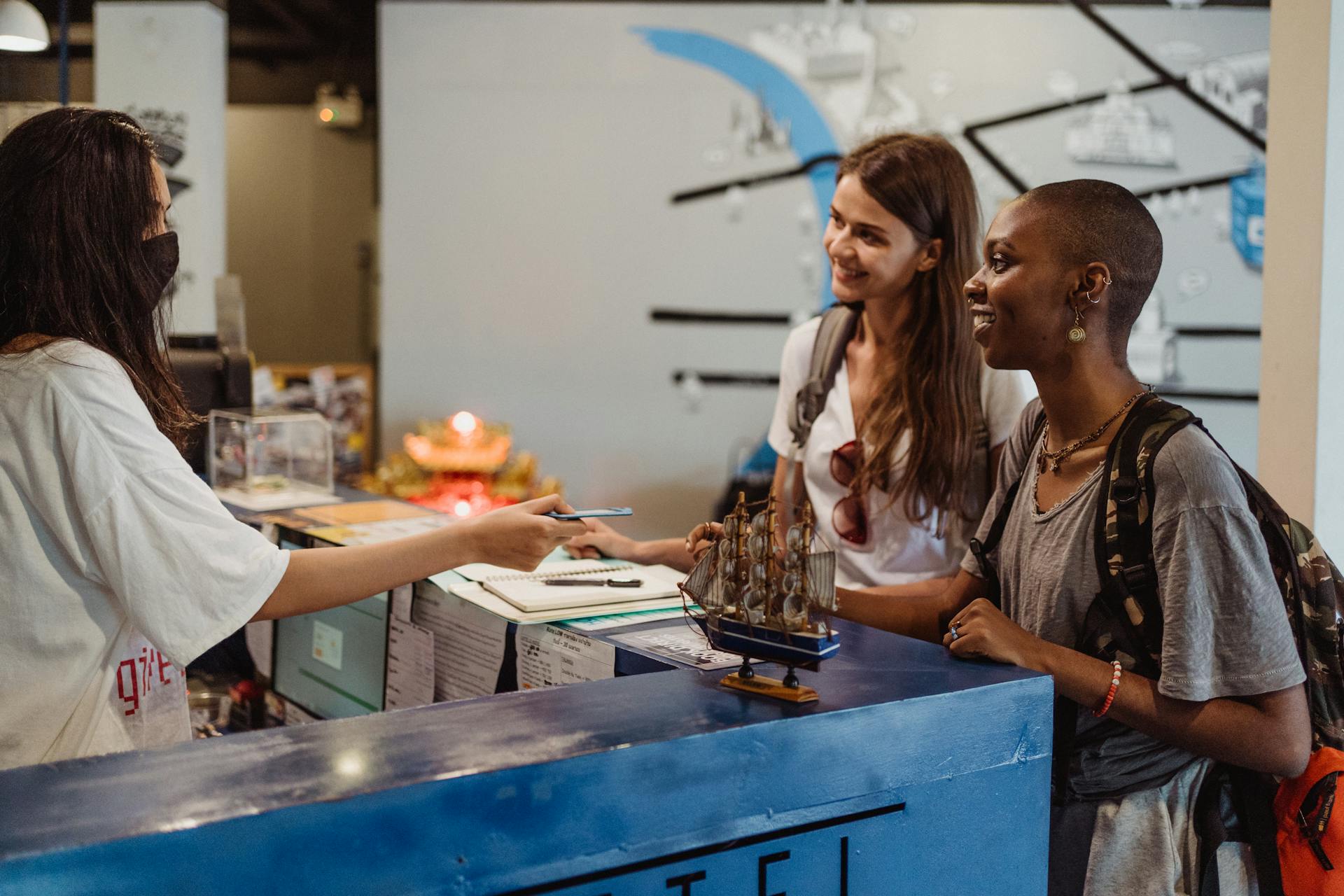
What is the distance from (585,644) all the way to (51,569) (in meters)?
0.75

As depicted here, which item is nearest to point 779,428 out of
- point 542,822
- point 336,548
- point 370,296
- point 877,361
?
point 877,361

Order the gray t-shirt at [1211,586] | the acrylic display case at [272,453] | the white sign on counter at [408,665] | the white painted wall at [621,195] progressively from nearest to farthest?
the gray t-shirt at [1211,586]
the white sign on counter at [408,665]
the acrylic display case at [272,453]
the white painted wall at [621,195]

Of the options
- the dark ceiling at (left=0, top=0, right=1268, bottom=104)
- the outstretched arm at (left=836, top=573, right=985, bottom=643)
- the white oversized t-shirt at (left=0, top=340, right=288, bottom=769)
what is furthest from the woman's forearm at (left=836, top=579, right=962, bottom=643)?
the dark ceiling at (left=0, top=0, right=1268, bottom=104)

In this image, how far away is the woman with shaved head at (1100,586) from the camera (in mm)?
1545

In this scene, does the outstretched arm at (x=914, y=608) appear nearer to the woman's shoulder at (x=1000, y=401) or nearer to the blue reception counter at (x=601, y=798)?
the blue reception counter at (x=601, y=798)

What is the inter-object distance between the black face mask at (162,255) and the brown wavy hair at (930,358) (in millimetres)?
1351

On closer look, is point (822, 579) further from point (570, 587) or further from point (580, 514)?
point (570, 587)

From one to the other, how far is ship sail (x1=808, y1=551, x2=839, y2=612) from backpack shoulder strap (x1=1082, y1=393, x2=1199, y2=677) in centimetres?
46

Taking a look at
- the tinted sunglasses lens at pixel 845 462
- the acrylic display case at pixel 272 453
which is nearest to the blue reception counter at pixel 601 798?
the tinted sunglasses lens at pixel 845 462

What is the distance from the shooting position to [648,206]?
6.82 meters

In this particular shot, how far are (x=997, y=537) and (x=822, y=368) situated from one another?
2.50ft

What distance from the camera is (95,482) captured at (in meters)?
1.40

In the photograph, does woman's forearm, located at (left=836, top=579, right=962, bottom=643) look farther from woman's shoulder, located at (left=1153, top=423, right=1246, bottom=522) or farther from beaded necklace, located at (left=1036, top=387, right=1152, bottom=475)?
woman's shoulder, located at (left=1153, top=423, right=1246, bottom=522)

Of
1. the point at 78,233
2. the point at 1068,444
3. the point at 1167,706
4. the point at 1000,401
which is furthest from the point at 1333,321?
the point at 78,233
